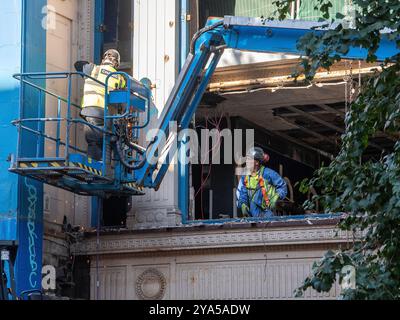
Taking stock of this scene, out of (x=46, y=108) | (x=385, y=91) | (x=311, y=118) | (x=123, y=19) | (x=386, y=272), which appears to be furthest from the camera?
(x=311, y=118)

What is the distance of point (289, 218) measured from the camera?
1658 centimetres

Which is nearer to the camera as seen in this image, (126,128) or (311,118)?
(126,128)

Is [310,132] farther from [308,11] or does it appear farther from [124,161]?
[124,161]

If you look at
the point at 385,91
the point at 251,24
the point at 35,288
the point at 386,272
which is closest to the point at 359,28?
the point at 385,91

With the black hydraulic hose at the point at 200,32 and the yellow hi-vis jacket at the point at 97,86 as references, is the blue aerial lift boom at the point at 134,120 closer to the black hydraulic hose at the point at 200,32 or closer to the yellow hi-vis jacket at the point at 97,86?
the black hydraulic hose at the point at 200,32

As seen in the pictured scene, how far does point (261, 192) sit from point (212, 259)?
139 centimetres

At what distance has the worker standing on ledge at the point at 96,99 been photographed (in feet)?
55.0

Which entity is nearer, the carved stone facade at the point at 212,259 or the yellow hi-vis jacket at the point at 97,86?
the carved stone facade at the point at 212,259

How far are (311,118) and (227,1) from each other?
335 centimetres

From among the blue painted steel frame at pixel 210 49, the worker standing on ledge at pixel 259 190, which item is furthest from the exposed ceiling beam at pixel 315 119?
the blue painted steel frame at pixel 210 49

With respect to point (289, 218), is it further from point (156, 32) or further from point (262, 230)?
point (156, 32)

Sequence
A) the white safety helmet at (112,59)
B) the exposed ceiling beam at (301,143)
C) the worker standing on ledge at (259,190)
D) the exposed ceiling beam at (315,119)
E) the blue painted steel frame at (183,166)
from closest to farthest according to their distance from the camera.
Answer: the white safety helmet at (112,59) < the worker standing on ledge at (259,190) < the blue painted steel frame at (183,166) < the exposed ceiling beam at (315,119) < the exposed ceiling beam at (301,143)

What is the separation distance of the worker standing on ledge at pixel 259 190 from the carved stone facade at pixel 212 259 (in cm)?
91

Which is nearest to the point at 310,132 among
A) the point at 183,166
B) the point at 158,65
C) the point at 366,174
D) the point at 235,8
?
the point at 235,8
